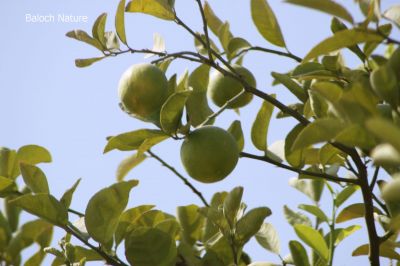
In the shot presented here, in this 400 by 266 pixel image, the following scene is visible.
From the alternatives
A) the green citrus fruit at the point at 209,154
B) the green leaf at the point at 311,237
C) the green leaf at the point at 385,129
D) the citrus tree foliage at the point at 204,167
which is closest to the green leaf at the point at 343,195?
the citrus tree foliage at the point at 204,167

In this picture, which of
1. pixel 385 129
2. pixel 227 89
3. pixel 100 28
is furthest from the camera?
pixel 227 89

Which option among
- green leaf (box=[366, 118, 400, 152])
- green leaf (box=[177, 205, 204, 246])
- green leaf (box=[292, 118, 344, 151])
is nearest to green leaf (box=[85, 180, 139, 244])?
green leaf (box=[177, 205, 204, 246])

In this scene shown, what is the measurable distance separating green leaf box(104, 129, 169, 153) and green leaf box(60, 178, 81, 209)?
115 mm

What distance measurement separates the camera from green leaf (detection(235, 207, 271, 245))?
4.36 feet

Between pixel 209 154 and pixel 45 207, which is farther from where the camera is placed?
pixel 209 154

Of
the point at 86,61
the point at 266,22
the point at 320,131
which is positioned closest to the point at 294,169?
the point at 266,22

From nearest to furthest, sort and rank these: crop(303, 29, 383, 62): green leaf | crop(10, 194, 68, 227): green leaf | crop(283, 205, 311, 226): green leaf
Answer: crop(303, 29, 383, 62): green leaf
crop(10, 194, 68, 227): green leaf
crop(283, 205, 311, 226): green leaf

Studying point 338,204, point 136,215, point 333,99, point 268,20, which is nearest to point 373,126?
point 333,99

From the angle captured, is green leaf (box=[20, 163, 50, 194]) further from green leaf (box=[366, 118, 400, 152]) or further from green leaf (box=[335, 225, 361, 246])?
green leaf (box=[366, 118, 400, 152])

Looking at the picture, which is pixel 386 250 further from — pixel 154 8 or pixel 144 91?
pixel 154 8

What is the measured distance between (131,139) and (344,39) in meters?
0.59

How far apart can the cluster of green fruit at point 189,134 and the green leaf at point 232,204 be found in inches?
4.7

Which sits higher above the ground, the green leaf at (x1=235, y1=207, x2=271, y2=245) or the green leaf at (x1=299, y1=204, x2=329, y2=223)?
the green leaf at (x1=235, y1=207, x2=271, y2=245)

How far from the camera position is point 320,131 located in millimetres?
864
